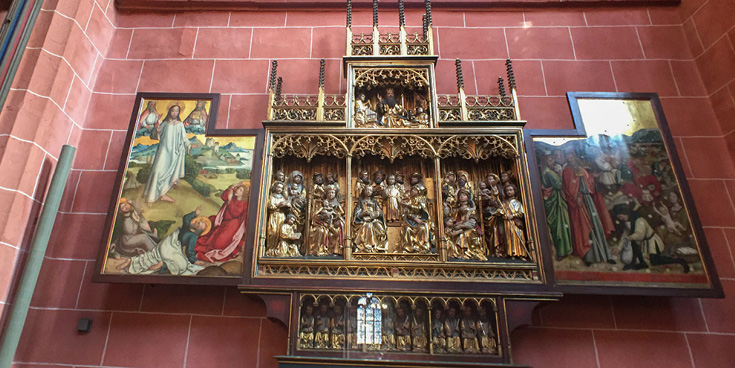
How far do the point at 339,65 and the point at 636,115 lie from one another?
3314 millimetres

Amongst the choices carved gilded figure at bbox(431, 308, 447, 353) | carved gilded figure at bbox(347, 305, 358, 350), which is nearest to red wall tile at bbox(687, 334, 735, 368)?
carved gilded figure at bbox(431, 308, 447, 353)

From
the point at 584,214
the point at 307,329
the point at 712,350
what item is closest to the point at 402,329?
the point at 307,329

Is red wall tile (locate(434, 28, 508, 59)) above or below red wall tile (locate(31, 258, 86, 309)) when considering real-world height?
above

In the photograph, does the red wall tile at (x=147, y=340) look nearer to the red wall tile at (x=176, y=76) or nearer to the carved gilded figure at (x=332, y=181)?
the carved gilded figure at (x=332, y=181)

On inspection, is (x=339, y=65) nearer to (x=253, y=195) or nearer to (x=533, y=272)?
(x=253, y=195)

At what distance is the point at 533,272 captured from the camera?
154 inches

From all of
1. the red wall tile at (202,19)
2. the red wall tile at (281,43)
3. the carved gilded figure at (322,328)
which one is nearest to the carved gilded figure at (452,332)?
the carved gilded figure at (322,328)

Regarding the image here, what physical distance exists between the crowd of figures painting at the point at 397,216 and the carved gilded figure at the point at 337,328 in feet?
1.78

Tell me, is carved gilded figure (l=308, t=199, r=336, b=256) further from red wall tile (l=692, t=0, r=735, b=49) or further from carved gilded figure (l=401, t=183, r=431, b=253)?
red wall tile (l=692, t=0, r=735, b=49)

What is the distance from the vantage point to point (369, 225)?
4199 millimetres

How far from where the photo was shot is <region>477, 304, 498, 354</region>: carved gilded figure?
3.71m

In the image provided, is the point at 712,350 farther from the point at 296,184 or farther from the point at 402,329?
the point at 296,184

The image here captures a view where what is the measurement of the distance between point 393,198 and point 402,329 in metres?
1.26

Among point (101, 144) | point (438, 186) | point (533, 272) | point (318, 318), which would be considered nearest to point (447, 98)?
point (438, 186)
